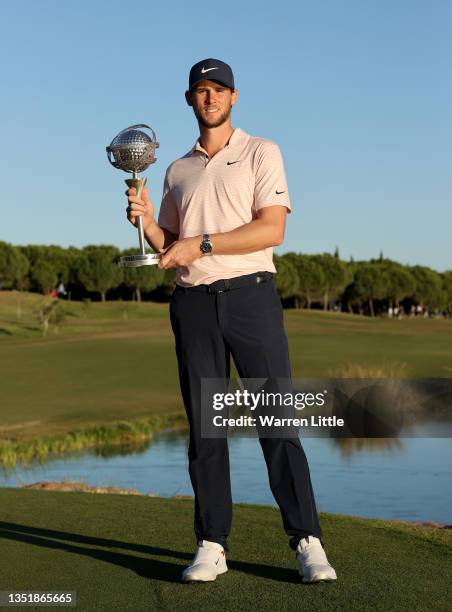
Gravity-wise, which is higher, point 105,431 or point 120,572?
point 120,572

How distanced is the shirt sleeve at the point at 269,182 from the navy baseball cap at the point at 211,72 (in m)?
0.39

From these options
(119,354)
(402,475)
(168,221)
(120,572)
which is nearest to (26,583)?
(120,572)

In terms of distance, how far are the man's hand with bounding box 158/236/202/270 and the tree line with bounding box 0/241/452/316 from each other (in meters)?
87.0

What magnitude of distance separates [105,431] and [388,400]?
641 cm

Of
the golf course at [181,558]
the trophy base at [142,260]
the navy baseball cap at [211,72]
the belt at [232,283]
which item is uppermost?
the navy baseball cap at [211,72]

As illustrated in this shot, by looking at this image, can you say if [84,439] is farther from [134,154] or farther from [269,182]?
[269,182]

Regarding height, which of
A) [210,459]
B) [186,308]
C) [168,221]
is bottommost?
[210,459]

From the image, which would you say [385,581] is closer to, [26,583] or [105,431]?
[26,583]

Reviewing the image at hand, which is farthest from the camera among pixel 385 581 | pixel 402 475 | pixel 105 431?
pixel 105 431

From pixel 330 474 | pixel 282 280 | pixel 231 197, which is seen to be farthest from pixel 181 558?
pixel 282 280

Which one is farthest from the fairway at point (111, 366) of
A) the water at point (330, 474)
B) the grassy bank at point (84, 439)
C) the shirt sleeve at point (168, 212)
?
the shirt sleeve at point (168, 212)

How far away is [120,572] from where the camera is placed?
5.11m

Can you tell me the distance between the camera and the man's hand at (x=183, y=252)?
478 centimetres

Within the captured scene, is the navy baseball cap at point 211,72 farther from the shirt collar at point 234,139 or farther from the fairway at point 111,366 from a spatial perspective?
the fairway at point 111,366
